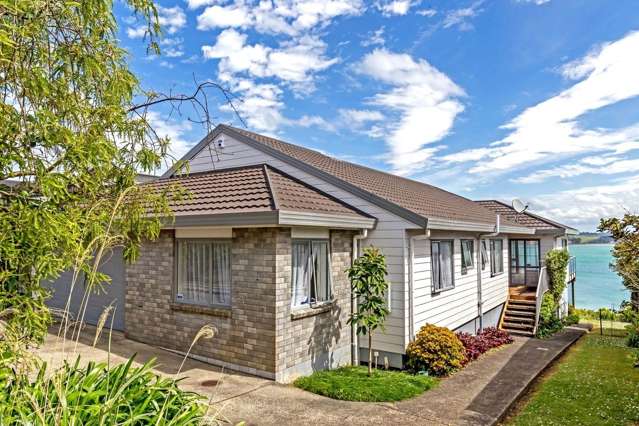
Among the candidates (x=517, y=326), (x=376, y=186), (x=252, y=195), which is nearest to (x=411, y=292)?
(x=376, y=186)

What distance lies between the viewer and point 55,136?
→ 11.5 feet

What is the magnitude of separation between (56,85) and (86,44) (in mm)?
523

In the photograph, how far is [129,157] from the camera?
183 inches

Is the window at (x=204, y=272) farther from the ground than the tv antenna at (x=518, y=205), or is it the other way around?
the tv antenna at (x=518, y=205)

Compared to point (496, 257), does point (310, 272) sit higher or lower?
higher

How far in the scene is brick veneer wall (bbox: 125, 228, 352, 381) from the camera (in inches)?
288

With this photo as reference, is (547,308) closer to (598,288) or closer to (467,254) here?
(467,254)

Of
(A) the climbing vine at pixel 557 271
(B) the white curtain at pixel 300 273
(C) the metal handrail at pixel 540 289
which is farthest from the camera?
(A) the climbing vine at pixel 557 271

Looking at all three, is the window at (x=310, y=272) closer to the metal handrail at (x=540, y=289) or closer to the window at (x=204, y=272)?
the window at (x=204, y=272)

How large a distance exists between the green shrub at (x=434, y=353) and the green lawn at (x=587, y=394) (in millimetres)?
1669

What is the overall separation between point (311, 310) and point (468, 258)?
706 centimetres

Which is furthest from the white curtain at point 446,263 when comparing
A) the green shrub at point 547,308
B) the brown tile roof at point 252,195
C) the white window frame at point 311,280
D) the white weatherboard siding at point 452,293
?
the green shrub at point 547,308

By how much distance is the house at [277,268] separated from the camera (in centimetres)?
Result: 741

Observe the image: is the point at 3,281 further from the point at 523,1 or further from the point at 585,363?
the point at 585,363
